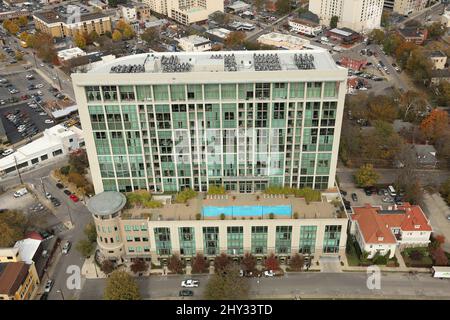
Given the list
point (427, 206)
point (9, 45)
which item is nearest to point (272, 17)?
point (9, 45)

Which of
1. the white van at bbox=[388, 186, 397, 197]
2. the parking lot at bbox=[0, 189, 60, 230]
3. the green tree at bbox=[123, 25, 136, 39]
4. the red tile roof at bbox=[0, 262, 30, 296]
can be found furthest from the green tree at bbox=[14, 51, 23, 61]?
the white van at bbox=[388, 186, 397, 197]

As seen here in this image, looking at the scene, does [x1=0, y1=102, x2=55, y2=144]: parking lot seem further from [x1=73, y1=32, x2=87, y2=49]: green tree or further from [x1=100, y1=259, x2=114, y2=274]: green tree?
[x1=100, y1=259, x2=114, y2=274]: green tree

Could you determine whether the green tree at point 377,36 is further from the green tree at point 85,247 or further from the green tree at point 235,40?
the green tree at point 85,247

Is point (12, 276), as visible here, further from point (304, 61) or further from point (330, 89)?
point (304, 61)

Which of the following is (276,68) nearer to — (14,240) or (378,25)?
(14,240)

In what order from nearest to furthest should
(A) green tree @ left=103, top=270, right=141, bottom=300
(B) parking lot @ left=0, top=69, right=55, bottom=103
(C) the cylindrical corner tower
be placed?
(A) green tree @ left=103, top=270, right=141, bottom=300
(C) the cylindrical corner tower
(B) parking lot @ left=0, top=69, right=55, bottom=103

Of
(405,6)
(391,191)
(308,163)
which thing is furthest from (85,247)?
(405,6)

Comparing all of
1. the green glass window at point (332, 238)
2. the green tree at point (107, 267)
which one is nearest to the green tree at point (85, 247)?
the green tree at point (107, 267)
